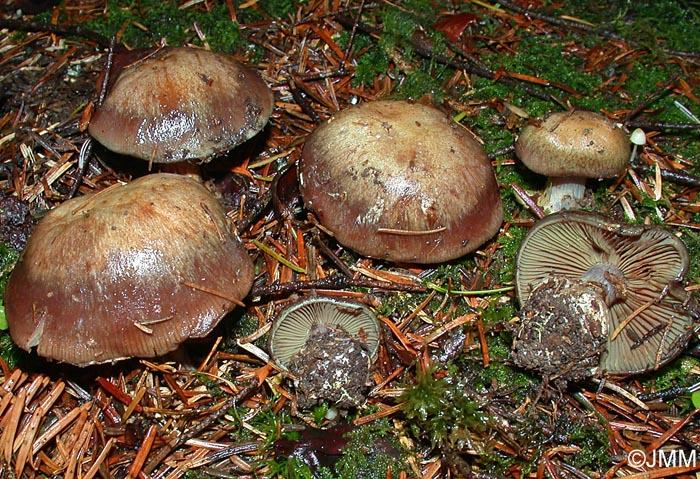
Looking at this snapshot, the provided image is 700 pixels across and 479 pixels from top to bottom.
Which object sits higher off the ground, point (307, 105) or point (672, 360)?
point (307, 105)

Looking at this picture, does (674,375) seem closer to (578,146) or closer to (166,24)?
(578,146)

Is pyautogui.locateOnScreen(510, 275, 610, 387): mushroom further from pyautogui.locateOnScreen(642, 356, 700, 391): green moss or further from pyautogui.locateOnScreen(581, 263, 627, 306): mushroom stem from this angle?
pyautogui.locateOnScreen(642, 356, 700, 391): green moss

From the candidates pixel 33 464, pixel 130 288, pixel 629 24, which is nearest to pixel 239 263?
pixel 130 288

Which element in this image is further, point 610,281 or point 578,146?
point 578,146

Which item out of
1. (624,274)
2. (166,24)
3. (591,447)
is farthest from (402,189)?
(166,24)

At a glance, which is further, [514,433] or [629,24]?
[629,24]

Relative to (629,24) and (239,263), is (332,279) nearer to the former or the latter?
(239,263)

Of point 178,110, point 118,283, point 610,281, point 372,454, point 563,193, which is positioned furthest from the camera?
point 563,193
